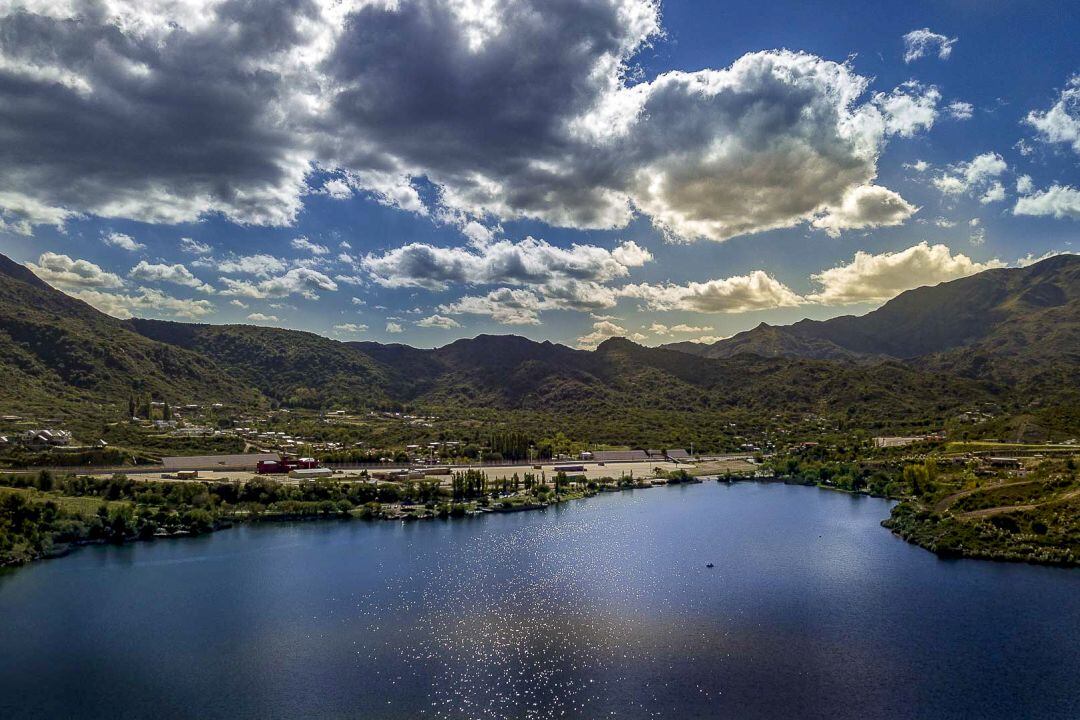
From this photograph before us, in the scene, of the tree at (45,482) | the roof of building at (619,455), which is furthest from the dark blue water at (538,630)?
the roof of building at (619,455)

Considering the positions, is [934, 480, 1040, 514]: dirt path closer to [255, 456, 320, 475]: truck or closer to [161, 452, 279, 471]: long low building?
[255, 456, 320, 475]: truck

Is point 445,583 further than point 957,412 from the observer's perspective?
No

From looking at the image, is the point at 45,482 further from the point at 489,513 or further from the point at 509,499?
the point at 509,499

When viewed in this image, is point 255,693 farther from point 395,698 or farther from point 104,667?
point 104,667

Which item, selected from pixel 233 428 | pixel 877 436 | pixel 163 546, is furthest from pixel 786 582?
pixel 233 428

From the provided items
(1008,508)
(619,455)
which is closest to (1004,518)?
(1008,508)

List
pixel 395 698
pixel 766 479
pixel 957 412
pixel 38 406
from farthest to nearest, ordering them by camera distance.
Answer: pixel 957 412
pixel 38 406
pixel 766 479
pixel 395 698
